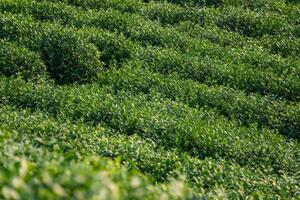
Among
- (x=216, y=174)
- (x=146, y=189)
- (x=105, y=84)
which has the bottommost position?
(x=105, y=84)

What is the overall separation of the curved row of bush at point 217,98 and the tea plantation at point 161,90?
0.10ft

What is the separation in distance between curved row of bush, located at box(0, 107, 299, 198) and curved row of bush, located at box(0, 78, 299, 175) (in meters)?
0.51

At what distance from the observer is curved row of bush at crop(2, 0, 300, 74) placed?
15953mm

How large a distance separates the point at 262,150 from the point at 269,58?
228 inches

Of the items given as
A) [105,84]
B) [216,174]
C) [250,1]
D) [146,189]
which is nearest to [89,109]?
[105,84]

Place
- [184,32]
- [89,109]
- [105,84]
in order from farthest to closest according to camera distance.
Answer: [184,32] → [105,84] → [89,109]

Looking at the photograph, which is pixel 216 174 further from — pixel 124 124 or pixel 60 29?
pixel 60 29

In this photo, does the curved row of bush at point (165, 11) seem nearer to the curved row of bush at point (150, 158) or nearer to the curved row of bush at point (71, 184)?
the curved row of bush at point (150, 158)

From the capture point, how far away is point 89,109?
11969 mm

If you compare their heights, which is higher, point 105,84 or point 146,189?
point 146,189

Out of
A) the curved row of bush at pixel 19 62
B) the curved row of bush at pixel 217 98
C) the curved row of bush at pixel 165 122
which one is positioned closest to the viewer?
the curved row of bush at pixel 165 122

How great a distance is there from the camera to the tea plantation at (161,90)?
9508 millimetres

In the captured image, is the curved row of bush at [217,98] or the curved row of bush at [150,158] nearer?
the curved row of bush at [150,158]

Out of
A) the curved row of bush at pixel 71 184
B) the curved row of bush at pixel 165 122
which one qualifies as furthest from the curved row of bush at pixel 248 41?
the curved row of bush at pixel 71 184
